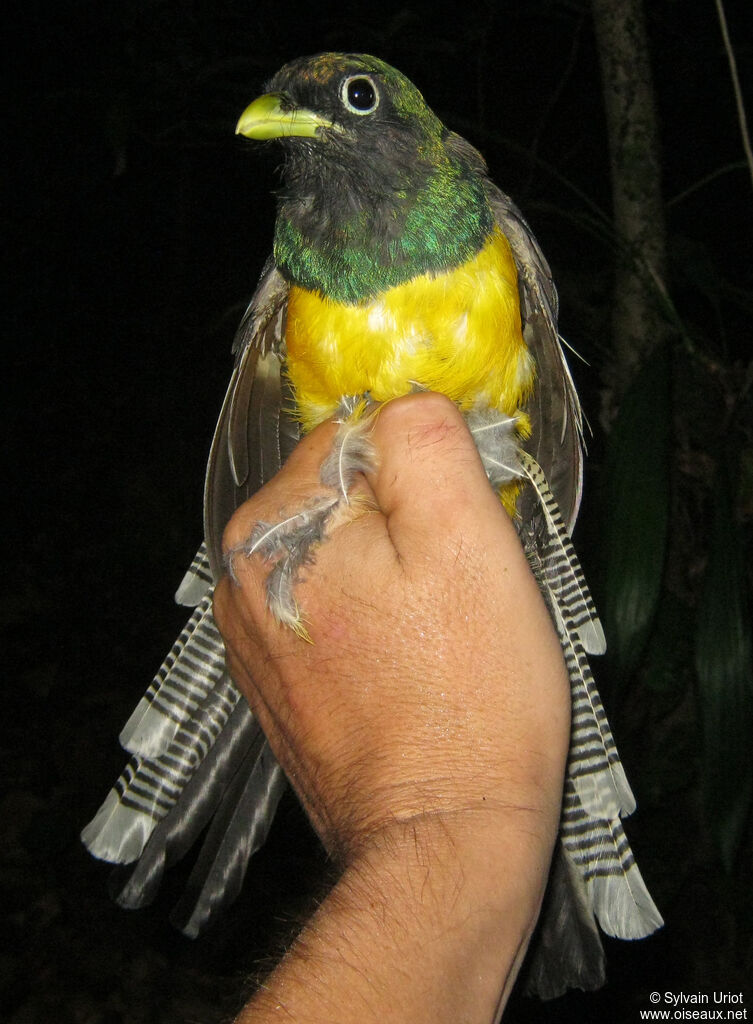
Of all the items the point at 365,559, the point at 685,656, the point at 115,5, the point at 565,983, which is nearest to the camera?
the point at 365,559

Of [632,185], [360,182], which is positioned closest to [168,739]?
[360,182]

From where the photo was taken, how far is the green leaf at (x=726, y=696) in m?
2.49

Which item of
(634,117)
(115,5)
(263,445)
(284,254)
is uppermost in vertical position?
(115,5)

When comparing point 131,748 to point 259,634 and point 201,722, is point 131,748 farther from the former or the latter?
point 259,634

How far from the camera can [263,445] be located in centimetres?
267

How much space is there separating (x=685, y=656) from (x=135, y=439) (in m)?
4.72

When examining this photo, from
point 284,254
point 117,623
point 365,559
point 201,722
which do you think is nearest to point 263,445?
point 284,254

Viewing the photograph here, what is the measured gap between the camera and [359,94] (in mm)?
2133

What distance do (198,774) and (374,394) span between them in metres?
1.14

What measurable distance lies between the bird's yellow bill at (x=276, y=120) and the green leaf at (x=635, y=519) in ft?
4.69

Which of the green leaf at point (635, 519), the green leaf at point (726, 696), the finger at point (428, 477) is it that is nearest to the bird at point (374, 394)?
the finger at point (428, 477)

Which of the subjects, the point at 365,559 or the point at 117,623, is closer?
the point at 365,559

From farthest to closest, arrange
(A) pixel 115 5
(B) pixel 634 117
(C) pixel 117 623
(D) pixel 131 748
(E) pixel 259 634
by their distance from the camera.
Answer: (C) pixel 117 623 < (A) pixel 115 5 < (B) pixel 634 117 < (D) pixel 131 748 < (E) pixel 259 634

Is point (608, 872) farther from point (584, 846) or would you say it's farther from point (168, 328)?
point (168, 328)
